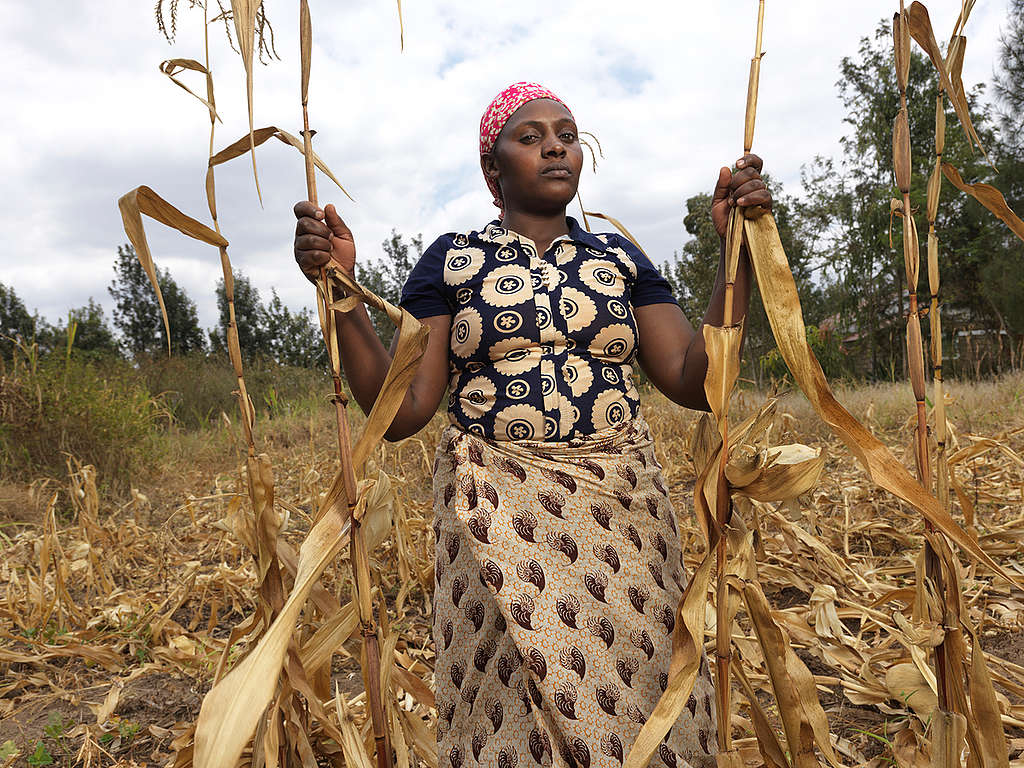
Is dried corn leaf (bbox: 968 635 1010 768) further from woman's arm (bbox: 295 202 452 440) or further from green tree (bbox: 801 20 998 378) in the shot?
green tree (bbox: 801 20 998 378)

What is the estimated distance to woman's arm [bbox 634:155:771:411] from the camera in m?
0.88

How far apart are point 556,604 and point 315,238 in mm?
677

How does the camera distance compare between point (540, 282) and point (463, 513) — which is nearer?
point (463, 513)

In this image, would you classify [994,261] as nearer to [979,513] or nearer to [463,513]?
[979,513]

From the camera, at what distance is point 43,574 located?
220cm

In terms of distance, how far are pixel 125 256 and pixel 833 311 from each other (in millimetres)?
21916

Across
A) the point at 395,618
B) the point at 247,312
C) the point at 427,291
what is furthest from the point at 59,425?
the point at 247,312

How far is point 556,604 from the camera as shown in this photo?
44.7 inches

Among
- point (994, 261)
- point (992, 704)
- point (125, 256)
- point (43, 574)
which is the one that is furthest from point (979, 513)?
point (125, 256)

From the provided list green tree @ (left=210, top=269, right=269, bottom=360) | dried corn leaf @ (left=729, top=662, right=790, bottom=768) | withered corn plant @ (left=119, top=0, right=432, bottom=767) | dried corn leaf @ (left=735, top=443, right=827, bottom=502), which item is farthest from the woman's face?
green tree @ (left=210, top=269, right=269, bottom=360)

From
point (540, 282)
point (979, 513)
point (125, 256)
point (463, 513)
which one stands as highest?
point (125, 256)

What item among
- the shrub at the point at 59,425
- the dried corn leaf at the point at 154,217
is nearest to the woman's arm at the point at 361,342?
the dried corn leaf at the point at 154,217

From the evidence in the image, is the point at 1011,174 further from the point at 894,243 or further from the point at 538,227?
the point at 538,227

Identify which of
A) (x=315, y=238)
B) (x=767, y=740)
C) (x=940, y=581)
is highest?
(x=315, y=238)
